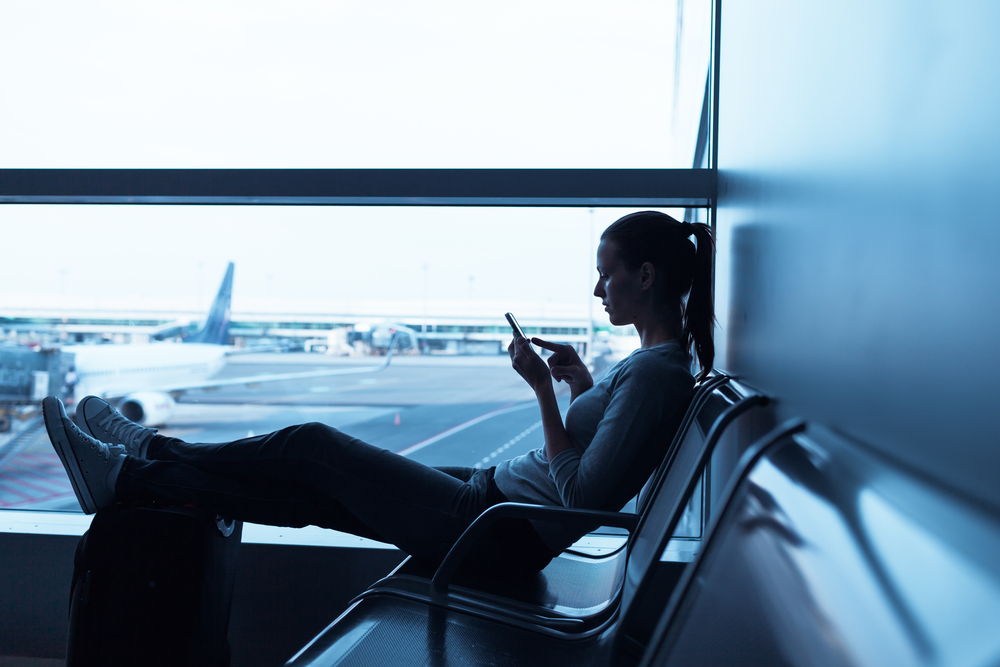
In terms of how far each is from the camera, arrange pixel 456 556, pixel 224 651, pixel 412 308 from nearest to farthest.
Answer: pixel 456 556, pixel 224 651, pixel 412 308

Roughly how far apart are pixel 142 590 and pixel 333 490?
0.44m

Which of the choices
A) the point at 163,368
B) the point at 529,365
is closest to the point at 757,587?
the point at 529,365

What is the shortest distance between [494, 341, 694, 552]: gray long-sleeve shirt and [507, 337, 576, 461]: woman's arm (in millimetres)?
31

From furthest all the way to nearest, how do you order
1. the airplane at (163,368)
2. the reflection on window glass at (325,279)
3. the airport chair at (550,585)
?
the airplane at (163,368) → the reflection on window glass at (325,279) → the airport chair at (550,585)

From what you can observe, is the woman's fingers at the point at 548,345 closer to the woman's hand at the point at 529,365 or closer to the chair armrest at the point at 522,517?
the woman's hand at the point at 529,365

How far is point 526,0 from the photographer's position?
86.0 inches

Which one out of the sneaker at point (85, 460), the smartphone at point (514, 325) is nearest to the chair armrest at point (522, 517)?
the smartphone at point (514, 325)

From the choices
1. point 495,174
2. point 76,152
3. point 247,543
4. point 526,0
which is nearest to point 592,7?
point 526,0

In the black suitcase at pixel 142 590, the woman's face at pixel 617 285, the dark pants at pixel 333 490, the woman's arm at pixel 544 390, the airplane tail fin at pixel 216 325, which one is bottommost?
the airplane tail fin at pixel 216 325

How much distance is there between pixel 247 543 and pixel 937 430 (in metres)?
1.65

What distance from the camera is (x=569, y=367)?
1.51 metres

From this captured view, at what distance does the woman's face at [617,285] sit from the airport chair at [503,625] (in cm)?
42

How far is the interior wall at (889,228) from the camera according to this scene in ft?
1.37

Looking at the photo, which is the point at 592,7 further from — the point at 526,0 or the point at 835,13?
the point at 835,13
